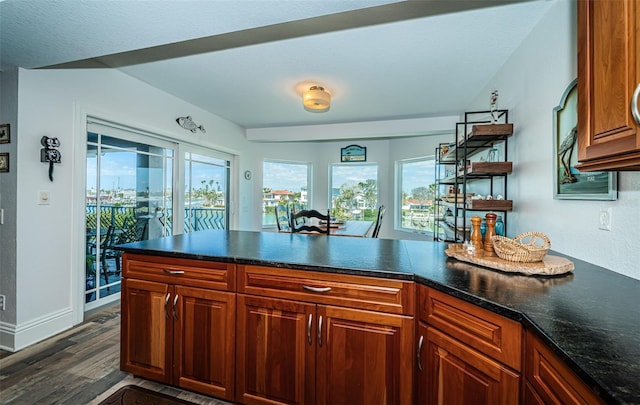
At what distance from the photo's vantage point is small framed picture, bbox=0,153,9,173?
2238mm

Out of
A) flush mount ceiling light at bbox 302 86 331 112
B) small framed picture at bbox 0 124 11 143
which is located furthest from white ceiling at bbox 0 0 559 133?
small framed picture at bbox 0 124 11 143

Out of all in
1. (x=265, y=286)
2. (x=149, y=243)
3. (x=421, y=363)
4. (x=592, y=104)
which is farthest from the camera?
(x=149, y=243)

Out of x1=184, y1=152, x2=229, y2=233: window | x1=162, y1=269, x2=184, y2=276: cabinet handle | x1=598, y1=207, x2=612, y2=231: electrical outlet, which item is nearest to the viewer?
x1=598, y1=207, x2=612, y2=231: electrical outlet

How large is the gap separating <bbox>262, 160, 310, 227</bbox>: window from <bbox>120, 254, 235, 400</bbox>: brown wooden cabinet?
13.1 ft

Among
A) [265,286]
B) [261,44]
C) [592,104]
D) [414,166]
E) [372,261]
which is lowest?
[265,286]

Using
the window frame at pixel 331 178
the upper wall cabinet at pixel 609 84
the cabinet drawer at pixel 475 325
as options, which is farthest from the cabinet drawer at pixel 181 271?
the window frame at pixel 331 178

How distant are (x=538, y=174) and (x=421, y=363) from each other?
1510 millimetres

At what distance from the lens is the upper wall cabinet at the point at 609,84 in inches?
33.9

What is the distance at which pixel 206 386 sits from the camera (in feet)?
5.33

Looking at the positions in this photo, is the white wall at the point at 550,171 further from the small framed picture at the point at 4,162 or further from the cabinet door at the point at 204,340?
the small framed picture at the point at 4,162

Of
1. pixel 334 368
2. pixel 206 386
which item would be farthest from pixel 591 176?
pixel 206 386

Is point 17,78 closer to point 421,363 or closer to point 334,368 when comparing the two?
point 334,368

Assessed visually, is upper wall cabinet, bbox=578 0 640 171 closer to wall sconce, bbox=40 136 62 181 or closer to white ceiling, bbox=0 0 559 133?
white ceiling, bbox=0 0 559 133

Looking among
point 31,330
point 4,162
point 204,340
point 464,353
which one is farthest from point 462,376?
point 4,162
